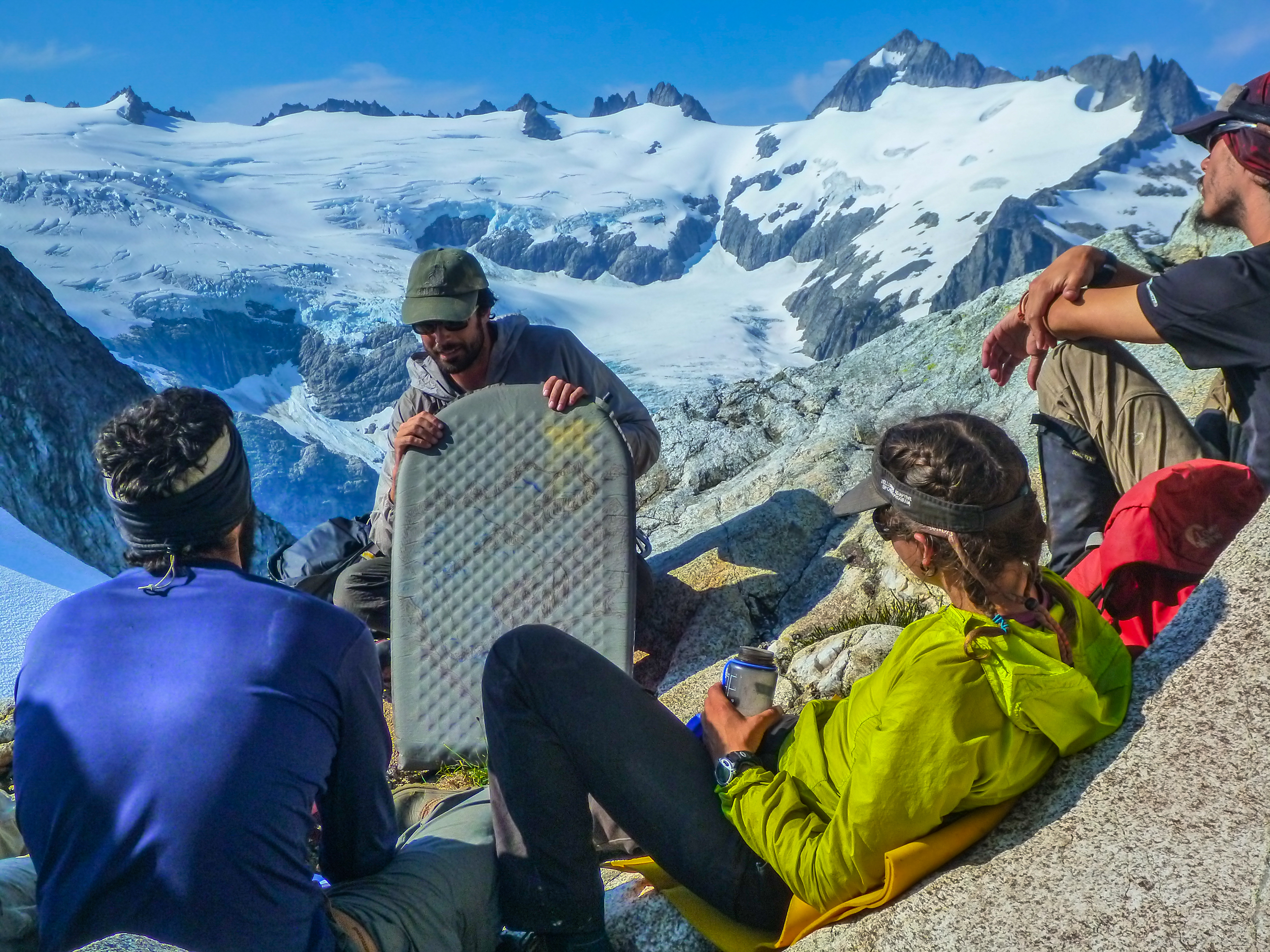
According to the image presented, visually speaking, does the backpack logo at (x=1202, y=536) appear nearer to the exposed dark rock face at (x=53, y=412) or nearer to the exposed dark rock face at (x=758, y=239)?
the exposed dark rock face at (x=53, y=412)

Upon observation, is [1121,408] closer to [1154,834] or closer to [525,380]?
[1154,834]

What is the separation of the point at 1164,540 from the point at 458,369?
3.63m

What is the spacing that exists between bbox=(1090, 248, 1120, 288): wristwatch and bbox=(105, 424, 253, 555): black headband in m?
2.94

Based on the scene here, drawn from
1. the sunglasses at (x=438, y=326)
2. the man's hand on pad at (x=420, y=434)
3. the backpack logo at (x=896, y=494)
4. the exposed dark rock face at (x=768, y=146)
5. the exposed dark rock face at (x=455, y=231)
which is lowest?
the backpack logo at (x=896, y=494)

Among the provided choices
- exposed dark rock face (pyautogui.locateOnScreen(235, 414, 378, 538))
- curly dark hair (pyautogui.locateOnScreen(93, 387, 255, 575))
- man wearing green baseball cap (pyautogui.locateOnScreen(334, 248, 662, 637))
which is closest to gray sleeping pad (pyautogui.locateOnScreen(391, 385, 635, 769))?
man wearing green baseball cap (pyautogui.locateOnScreen(334, 248, 662, 637))

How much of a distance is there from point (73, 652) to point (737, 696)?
1702mm

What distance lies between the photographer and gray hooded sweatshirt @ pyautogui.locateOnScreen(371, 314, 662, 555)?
5602 millimetres

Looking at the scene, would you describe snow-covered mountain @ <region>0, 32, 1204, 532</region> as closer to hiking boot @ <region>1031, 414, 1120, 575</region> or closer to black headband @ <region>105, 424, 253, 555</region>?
hiking boot @ <region>1031, 414, 1120, 575</region>

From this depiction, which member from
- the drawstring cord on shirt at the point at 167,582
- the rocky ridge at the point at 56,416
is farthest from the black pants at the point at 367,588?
the rocky ridge at the point at 56,416

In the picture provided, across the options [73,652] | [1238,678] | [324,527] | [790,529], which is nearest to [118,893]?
[73,652]

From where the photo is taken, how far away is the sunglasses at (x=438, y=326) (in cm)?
532

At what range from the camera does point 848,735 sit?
2438 millimetres

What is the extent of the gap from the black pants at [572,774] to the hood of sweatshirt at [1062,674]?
2.83 ft

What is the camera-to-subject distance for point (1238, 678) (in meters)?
2.32
